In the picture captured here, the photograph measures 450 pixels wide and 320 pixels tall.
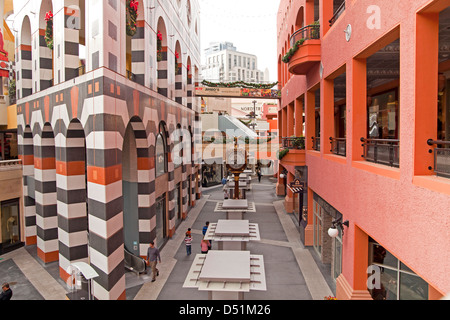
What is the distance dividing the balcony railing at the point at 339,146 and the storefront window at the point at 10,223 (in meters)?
16.8

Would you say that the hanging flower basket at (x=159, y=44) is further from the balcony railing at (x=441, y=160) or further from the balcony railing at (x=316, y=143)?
the balcony railing at (x=441, y=160)

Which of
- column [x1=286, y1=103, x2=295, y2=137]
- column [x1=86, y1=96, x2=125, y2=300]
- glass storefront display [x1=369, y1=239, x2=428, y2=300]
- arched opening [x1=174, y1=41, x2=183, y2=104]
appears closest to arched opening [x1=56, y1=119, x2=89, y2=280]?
column [x1=86, y1=96, x2=125, y2=300]

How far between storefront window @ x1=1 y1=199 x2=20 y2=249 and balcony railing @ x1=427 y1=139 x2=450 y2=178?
19484 millimetres

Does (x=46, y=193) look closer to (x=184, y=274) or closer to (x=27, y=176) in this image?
(x=27, y=176)

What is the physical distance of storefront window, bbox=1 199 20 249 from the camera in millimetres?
17578

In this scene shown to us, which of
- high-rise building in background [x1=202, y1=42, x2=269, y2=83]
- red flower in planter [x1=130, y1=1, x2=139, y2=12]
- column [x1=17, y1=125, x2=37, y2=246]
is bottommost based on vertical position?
column [x1=17, y1=125, x2=37, y2=246]

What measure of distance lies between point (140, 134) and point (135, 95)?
6.96ft

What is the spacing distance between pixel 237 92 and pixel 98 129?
2207cm

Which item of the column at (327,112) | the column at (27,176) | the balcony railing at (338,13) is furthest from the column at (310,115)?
the column at (27,176)

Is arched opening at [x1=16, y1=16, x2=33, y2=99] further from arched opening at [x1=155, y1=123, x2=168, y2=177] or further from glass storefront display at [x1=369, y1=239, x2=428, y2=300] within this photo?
glass storefront display at [x1=369, y1=239, x2=428, y2=300]

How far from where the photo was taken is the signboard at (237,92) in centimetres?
3067

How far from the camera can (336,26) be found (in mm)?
11758
